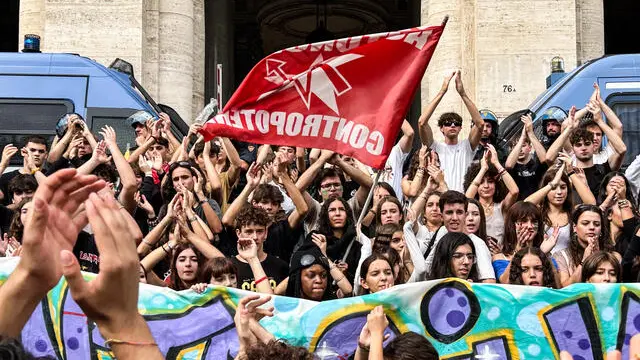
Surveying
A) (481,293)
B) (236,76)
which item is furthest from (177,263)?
(236,76)

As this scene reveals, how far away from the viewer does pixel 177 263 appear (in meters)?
8.65

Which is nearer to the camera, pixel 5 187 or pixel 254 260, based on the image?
pixel 254 260

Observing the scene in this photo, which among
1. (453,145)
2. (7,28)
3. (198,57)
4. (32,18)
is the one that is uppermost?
(7,28)

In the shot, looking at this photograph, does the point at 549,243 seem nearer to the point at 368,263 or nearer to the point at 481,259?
the point at 481,259

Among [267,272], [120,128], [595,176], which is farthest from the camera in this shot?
[120,128]

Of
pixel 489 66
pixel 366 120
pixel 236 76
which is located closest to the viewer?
pixel 366 120

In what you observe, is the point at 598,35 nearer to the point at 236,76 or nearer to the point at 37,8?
the point at 37,8

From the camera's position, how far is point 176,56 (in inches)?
753

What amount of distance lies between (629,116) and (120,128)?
5.93 metres

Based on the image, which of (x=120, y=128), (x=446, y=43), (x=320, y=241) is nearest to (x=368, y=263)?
(x=320, y=241)

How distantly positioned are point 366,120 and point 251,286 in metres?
1.49

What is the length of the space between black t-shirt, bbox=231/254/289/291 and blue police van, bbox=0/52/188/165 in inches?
224

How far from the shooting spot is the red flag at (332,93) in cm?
882

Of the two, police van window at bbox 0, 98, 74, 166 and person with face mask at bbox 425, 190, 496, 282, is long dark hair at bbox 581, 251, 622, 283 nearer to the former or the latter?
person with face mask at bbox 425, 190, 496, 282
